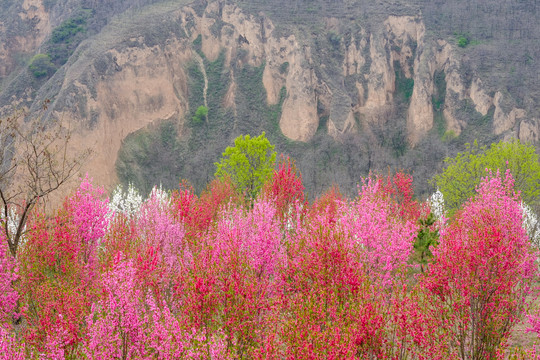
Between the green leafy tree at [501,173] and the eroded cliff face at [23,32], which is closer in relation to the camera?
the green leafy tree at [501,173]

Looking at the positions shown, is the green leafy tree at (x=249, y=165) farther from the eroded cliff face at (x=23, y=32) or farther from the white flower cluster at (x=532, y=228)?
the eroded cliff face at (x=23, y=32)

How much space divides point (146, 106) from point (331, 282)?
6573 cm

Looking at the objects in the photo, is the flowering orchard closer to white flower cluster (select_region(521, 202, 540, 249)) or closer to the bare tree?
the bare tree

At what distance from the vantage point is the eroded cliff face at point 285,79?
2566 inches

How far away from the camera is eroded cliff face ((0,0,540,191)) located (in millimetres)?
65188

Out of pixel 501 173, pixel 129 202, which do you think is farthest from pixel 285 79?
pixel 501 173

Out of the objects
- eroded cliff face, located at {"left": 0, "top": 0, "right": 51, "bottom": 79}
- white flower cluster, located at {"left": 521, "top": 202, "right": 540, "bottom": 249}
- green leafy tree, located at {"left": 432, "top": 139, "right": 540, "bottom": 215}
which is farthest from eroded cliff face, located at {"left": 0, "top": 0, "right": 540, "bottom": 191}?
white flower cluster, located at {"left": 521, "top": 202, "right": 540, "bottom": 249}

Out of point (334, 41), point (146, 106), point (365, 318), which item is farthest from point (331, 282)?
point (334, 41)

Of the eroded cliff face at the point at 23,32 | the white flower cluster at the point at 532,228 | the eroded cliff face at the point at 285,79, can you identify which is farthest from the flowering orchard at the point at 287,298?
the eroded cliff face at the point at 23,32

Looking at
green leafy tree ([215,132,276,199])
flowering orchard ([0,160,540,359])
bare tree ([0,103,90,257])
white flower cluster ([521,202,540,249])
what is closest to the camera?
flowering orchard ([0,160,540,359])

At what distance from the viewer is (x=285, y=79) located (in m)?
77.4

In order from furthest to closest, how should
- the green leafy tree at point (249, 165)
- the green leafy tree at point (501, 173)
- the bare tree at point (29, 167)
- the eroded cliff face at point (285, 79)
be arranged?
the eroded cliff face at point (285, 79)
the green leafy tree at point (249, 165)
the green leafy tree at point (501, 173)
the bare tree at point (29, 167)

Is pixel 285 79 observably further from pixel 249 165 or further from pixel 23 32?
pixel 23 32

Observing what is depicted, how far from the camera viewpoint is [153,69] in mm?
73562
